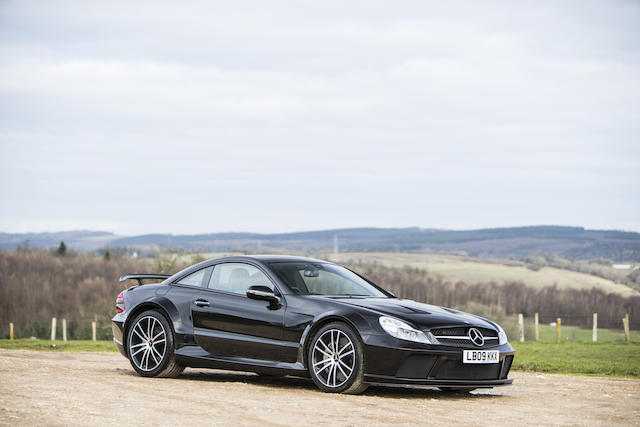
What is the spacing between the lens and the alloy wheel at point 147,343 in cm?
1173

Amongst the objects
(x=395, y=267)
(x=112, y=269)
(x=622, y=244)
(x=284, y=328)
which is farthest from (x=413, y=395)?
(x=622, y=244)

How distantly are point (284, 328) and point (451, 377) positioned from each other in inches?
77.3

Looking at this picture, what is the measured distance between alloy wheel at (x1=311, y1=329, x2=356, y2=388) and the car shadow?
0.26 m

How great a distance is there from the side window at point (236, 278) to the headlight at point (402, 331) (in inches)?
68.3

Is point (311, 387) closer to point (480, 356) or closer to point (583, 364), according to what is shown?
point (480, 356)

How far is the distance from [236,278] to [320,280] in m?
1.03

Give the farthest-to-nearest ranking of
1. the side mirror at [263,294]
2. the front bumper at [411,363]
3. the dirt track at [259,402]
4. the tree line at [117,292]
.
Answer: the tree line at [117,292], the side mirror at [263,294], the front bumper at [411,363], the dirt track at [259,402]

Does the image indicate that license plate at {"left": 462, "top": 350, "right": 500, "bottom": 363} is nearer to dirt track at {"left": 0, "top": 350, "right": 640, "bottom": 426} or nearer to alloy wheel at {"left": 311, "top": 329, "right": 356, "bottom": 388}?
dirt track at {"left": 0, "top": 350, "right": 640, "bottom": 426}

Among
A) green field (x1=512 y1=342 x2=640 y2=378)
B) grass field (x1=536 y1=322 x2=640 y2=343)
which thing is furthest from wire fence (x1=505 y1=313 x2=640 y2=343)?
green field (x1=512 y1=342 x2=640 y2=378)

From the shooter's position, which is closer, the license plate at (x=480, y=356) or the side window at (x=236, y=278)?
the license plate at (x=480, y=356)

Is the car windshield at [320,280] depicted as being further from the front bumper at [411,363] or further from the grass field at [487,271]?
the grass field at [487,271]

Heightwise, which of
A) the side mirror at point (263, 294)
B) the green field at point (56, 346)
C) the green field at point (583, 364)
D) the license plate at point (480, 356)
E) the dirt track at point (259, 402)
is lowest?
the green field at point (56, 346)

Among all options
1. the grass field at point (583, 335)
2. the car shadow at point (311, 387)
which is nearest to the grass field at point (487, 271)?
the grass field at point (583, 335)

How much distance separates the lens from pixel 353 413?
28.4 ft
